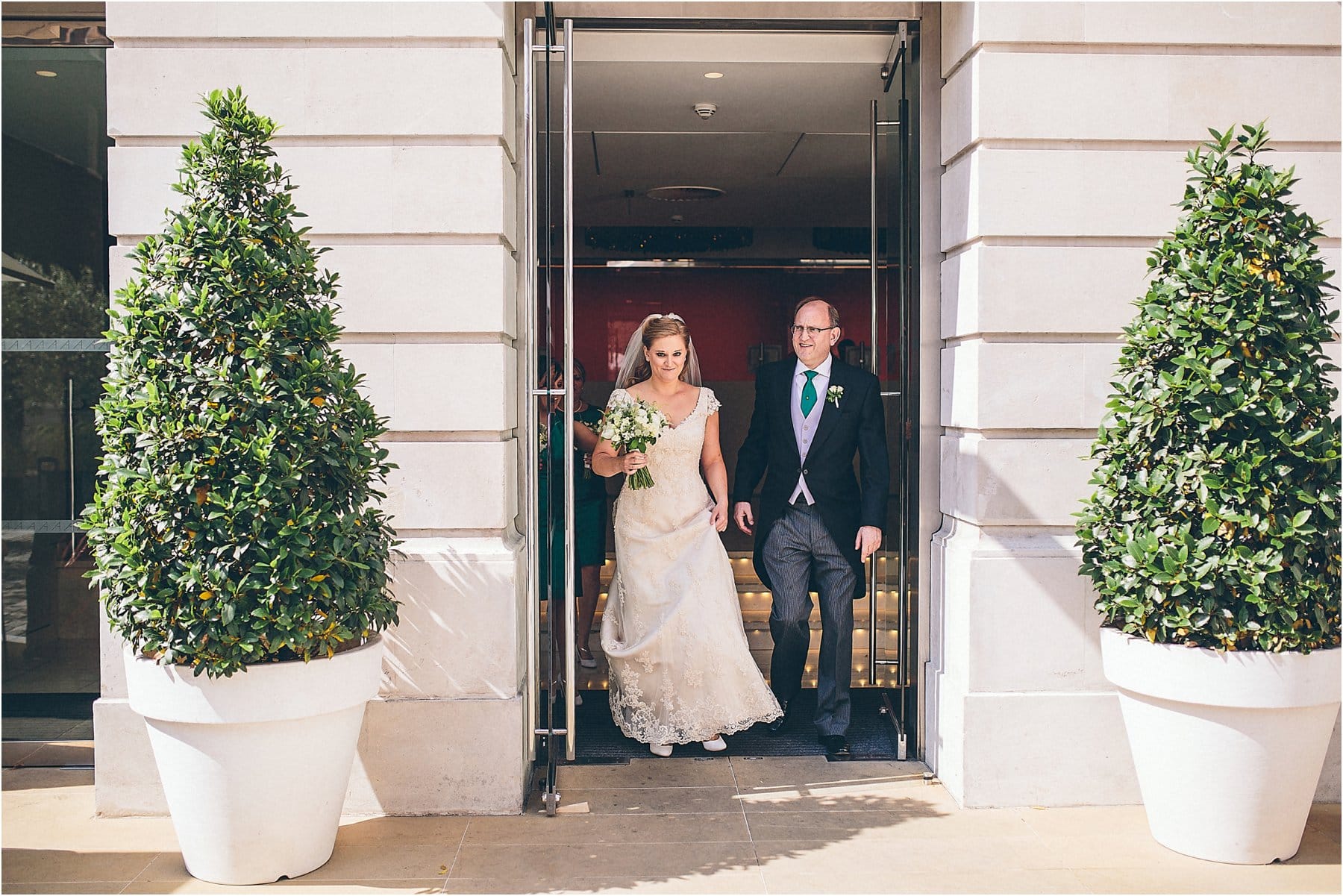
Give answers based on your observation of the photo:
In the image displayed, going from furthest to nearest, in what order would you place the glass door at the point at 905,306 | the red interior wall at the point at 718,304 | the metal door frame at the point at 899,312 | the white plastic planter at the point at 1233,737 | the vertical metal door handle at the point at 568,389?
1. the red interior wall at the point at 718,304
2. the glass door at the point at 905,306
3. the metal door frame at the point at 899,312
4. the vertical metal door handle at the point at 568,389
5. the white plastic planter at the point at 1233,737

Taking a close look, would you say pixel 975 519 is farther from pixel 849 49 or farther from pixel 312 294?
pixel 312 294

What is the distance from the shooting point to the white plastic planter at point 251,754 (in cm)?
349

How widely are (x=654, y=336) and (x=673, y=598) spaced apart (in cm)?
132

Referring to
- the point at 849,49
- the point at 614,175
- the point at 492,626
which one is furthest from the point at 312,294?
the point at 614,175

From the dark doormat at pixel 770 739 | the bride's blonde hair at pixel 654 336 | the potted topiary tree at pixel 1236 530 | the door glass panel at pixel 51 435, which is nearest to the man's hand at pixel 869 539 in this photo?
the dark doormat at pixel 770 739

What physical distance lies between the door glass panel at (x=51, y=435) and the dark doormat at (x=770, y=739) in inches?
104

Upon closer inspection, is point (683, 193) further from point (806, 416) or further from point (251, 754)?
point (251, 754)

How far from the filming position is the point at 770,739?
538 cm

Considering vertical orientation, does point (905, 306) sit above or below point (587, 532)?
above

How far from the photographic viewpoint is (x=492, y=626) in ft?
14.6

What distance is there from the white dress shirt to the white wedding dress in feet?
1.57

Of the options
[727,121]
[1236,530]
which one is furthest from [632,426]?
[727,121]

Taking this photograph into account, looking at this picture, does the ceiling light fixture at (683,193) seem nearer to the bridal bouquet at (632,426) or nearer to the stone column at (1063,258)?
the bridal bouquet at (632,426)

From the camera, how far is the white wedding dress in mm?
5184
